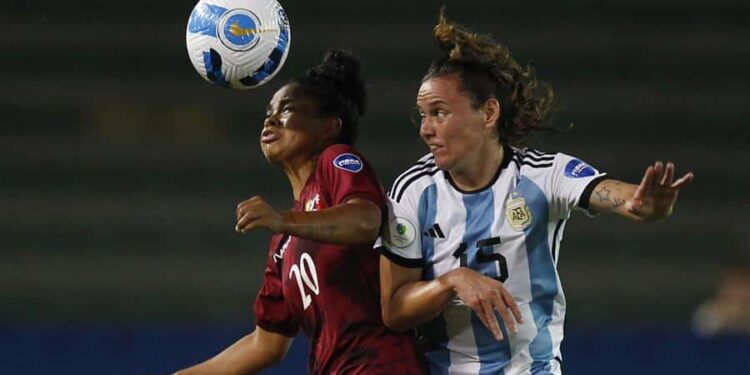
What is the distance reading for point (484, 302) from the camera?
9.12 ft

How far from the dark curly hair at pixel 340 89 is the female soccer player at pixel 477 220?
0.40 m

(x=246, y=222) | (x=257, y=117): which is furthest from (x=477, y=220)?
(x=257, y=117)

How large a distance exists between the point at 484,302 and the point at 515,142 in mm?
534

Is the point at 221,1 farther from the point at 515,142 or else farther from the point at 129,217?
the point at 129,217

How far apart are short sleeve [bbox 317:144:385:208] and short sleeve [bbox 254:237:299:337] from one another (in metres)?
0.38

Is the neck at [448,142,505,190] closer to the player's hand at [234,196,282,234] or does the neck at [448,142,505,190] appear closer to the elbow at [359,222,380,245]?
the elbow at [359,222,380,245]

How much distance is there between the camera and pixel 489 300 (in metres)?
2.78

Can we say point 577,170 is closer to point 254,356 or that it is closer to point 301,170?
point 301,170

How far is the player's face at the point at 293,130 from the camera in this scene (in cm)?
339

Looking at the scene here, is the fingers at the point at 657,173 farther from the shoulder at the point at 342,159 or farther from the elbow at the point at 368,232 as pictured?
the shoulder at the point at 342,159

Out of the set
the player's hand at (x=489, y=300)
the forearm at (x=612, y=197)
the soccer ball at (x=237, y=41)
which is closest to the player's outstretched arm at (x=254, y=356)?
the soccer ball at (x=237, y=41)

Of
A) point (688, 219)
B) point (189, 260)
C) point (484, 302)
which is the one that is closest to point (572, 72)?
point (688, 219)

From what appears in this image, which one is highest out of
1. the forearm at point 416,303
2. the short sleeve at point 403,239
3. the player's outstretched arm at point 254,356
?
the short sleeve at point 403,239

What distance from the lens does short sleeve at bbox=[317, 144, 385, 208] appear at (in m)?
3.12
